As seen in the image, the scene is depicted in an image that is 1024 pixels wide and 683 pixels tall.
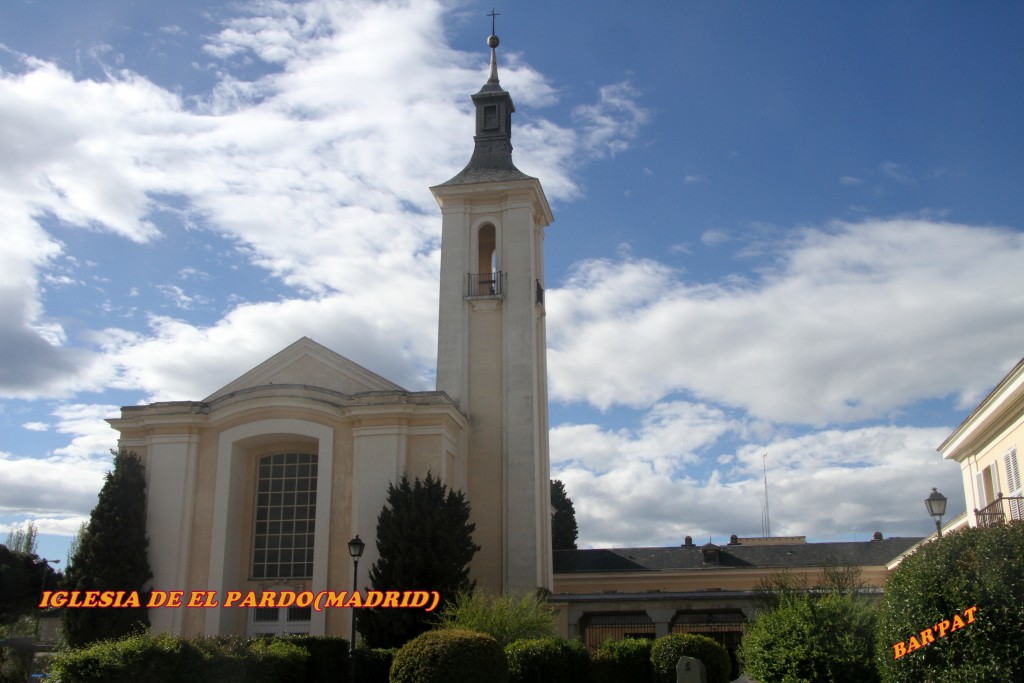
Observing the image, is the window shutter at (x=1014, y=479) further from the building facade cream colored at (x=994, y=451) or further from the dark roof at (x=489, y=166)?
the dark roof at (x=489, y=166)

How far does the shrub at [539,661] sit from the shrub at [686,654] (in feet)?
7.84

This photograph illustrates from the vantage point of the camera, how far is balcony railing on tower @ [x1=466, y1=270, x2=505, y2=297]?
35688mm

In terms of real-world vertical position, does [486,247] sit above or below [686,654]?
above

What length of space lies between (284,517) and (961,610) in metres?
23.6

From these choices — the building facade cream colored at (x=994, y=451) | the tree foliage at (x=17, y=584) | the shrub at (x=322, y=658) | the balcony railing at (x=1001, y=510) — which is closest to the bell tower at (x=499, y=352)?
the shrub at (x=322, y=658)

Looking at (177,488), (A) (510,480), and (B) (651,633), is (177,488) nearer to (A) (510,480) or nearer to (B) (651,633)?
(A) (510,480)

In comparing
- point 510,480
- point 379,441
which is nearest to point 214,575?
point 379,441

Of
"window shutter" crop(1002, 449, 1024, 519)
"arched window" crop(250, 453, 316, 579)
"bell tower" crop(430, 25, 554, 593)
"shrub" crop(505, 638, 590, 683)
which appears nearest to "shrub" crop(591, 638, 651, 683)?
"shrub" crop(505, 638, 590, 683)

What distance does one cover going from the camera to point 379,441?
30625 millimetres

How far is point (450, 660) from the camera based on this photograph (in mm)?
18328

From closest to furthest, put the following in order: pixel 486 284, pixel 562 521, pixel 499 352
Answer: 1. pixel 499 352
2. pixel 486 284
3. pixel 562 521

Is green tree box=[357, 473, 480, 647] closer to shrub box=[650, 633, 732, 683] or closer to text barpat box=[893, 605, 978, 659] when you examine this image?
shrub box=[650, 633, 732, 683]

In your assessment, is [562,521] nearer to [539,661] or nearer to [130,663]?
[539,661]

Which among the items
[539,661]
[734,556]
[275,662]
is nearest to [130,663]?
[275,662]
